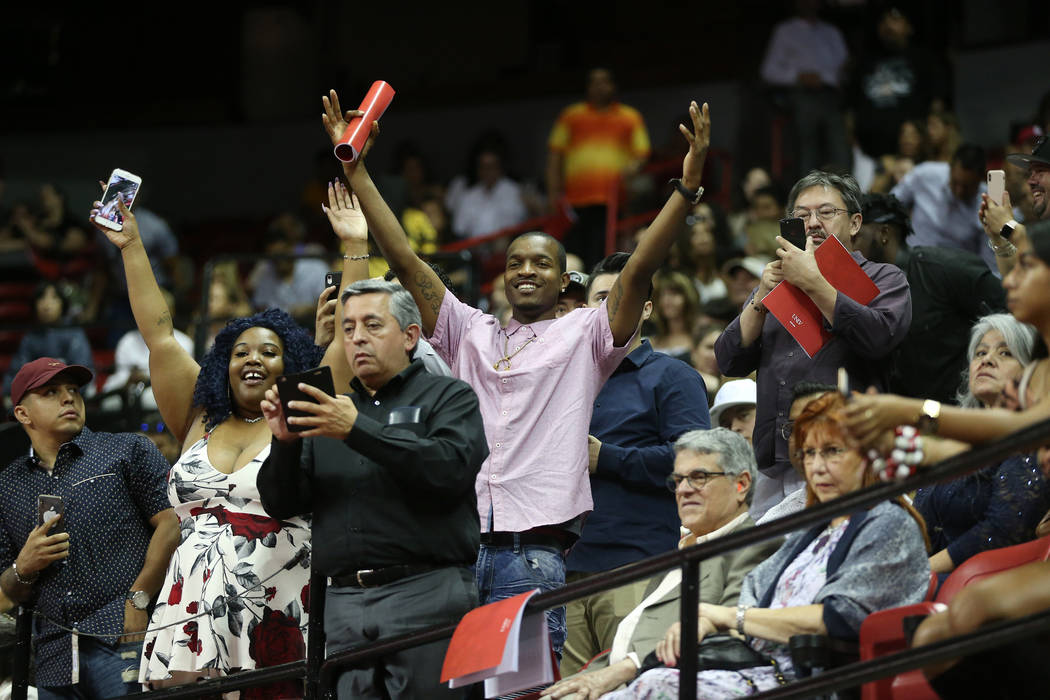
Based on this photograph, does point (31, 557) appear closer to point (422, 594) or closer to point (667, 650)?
point (422, 594)

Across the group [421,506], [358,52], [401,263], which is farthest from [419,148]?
[421,506]

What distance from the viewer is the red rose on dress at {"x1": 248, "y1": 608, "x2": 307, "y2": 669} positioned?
4148 millimetres

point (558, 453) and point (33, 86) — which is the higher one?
point (33, 86)

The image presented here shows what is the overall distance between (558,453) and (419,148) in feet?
30.4

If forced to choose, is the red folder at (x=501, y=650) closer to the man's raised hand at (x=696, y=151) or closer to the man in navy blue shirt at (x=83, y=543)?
the man's raised hand at (x=696, y=151)

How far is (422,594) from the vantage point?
363cm

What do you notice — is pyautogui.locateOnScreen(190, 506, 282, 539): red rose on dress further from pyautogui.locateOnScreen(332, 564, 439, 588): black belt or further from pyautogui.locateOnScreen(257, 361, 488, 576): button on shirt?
pyautogui.locateOnScreen(332, 564, 439, 588): black belt

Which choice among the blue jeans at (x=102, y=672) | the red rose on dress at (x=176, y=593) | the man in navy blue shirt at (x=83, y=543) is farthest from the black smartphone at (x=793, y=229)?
the blue jeans at (x=102, y=672)

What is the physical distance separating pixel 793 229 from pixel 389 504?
56.9 inches

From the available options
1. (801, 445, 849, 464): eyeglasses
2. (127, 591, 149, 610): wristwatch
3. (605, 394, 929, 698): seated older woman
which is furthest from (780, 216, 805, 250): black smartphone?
(127, 591, 149, 610): wristwatch

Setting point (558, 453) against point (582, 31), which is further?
point (582, 31)

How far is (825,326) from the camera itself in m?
4.21

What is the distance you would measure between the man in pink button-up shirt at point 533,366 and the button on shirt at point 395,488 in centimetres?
33

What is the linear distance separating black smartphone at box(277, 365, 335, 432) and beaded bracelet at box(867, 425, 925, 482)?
1.30 meters
